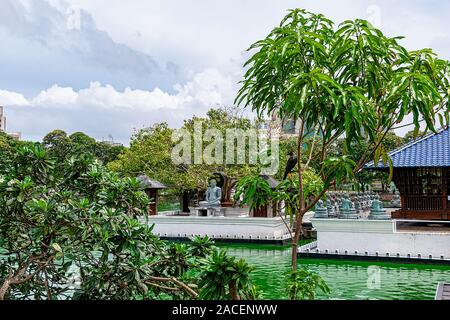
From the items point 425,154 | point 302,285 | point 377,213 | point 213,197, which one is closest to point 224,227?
point 213,197

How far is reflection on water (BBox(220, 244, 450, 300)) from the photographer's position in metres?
8.01

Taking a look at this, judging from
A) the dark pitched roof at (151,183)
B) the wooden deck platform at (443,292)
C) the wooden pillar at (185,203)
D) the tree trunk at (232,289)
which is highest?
the dark pitched roof at (151,183)

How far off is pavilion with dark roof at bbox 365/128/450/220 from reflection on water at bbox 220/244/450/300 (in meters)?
1.57

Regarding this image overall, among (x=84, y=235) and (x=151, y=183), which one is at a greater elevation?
(x=151, y=183)

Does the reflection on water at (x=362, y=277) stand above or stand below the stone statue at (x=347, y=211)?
below

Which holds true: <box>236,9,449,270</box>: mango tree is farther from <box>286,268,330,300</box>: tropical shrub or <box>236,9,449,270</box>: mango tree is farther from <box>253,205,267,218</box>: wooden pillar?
<box>253,205,267,218</box>: wooden pillar

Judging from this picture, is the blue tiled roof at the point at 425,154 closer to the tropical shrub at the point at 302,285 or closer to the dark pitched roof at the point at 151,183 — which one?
the tropical shrub at the point at 302,285

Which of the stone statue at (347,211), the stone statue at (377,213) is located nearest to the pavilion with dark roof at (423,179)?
the stone statue at (377,213)

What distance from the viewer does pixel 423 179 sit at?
38.1 ft

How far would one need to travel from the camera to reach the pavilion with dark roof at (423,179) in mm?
11250

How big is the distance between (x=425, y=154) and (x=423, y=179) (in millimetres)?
657

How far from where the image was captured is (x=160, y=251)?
13.8ft

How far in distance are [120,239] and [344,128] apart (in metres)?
1.86

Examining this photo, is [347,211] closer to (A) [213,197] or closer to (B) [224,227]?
(B) [224,227]
